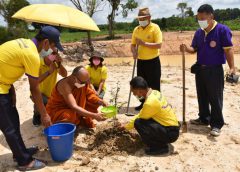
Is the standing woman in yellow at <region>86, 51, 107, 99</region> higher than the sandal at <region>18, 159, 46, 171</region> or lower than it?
higher

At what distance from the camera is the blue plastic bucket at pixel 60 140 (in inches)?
155

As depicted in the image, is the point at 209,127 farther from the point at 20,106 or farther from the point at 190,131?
the point at 20,106

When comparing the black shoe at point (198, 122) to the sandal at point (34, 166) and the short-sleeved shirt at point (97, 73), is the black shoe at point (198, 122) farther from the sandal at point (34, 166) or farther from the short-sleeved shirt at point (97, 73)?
the sandal at point (34, 166)

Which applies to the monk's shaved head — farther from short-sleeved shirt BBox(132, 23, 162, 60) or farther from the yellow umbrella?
short-sleeved shirt BBox(132, 23, 162, 60)

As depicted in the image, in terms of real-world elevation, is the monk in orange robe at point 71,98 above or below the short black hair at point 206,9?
below

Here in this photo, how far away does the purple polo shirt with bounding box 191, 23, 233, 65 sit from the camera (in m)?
4.75

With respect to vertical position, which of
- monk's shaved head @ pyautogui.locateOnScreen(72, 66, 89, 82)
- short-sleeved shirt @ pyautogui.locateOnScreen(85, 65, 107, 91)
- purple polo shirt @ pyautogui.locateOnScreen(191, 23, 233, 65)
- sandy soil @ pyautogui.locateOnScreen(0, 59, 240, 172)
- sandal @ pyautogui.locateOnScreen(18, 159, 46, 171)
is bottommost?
sandy soil @ pyautogui.locateOnScreen(0, 59, 240, 172)

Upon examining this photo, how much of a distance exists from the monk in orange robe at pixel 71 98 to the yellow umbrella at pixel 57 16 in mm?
959

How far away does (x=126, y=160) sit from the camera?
4219 millimetres

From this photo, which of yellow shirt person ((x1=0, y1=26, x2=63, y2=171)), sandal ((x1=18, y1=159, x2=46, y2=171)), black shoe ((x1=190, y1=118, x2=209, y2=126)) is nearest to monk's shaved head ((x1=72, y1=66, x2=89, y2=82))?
yellow shirt person ((x1=0, y1=26, x2=63, y2=171))

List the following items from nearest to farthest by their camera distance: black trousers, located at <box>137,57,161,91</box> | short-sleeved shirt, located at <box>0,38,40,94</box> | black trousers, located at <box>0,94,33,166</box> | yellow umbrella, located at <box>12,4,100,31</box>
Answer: short-sleeved shirt, located at <box>0,38,40,94</box>, black trousers, located at <box>0,94,33,166</box>, yellow umbrella, located at <box>12,4,100,31</box>, black trousers, located at <box>137,57,161,91</box>

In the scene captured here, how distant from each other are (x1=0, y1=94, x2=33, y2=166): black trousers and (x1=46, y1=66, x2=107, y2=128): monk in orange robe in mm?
970

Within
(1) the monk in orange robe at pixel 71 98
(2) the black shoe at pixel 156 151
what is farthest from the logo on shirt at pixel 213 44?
(1) the monk in orange robe at pixel 71 98

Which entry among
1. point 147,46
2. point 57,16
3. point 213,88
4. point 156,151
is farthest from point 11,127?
point 213,88
